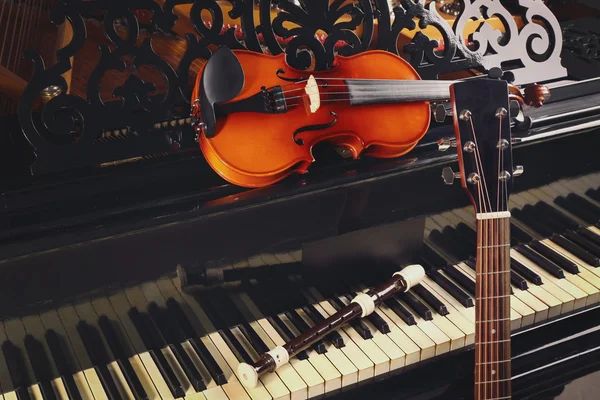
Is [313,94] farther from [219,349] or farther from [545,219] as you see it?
[545,219]

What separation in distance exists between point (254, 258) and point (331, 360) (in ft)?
1.18

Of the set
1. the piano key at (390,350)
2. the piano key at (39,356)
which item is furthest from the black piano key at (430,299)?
the piano key at (39,356)

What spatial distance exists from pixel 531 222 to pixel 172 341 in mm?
1311

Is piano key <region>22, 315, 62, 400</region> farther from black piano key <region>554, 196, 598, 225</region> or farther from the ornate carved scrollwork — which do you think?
black piano key <region>554, 196, 598, 225</region>

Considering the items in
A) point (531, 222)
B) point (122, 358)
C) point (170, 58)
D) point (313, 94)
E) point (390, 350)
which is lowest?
point (122, 358)

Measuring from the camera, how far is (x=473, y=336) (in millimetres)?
1965

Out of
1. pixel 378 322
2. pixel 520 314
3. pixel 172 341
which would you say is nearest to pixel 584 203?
pixel 520 314

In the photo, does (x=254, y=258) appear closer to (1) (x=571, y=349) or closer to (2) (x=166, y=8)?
(2) (x=166, y=8)

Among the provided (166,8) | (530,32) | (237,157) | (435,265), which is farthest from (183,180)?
(530,32)

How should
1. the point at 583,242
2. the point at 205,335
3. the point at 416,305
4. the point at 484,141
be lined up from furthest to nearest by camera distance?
the point at 583,242 → the point at 416,305 → the point at 205,335 → the point at 484,141

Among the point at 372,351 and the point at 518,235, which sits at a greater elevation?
the point at 518,235

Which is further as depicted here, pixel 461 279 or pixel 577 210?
pixel 577 210

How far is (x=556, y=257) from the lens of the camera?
2.28m

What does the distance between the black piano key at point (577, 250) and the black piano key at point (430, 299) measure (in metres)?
0.60
